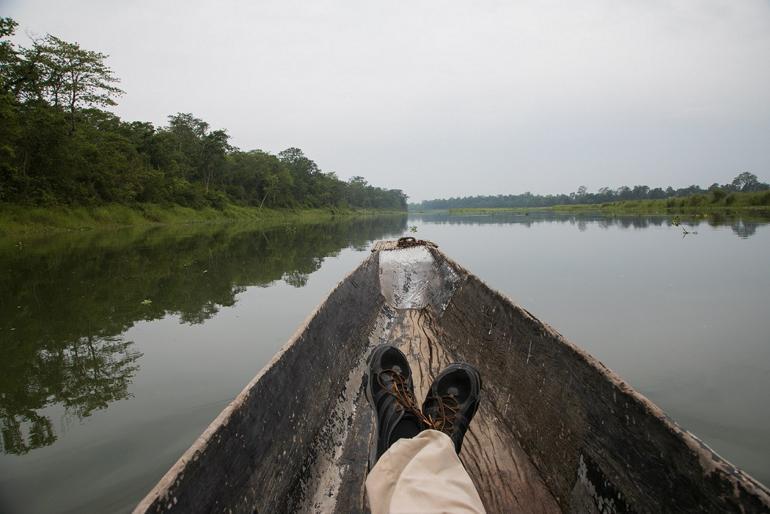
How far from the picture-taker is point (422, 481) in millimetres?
1017

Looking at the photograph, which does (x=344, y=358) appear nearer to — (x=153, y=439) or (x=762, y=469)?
(x=153, y=439)

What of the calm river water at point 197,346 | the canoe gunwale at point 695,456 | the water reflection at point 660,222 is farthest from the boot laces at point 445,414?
the water reflection at point 660,222

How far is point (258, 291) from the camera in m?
6.11

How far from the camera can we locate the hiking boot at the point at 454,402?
1.48 m

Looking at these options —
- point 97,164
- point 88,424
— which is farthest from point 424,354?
point 97,164

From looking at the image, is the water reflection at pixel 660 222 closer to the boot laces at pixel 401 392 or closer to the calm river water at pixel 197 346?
the calm river water at pixel 197 346

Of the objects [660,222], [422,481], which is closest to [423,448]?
[422,481]

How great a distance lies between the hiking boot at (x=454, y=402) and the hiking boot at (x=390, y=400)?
89 millimetres

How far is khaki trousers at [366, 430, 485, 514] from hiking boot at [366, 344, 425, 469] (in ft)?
0.85

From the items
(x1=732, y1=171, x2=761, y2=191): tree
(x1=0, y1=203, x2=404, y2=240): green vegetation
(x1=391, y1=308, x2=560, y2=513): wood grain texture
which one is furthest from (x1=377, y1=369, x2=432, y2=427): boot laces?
(x1=732, y1=171, x2=761, y2=191): tree

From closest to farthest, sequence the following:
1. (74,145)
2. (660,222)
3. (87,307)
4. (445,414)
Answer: (445,414)
(87,307)
(74,145)
(660,222)

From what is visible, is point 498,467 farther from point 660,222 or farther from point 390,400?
point 660,222

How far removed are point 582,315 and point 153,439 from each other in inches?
183

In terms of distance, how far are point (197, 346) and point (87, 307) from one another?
2276 mm
